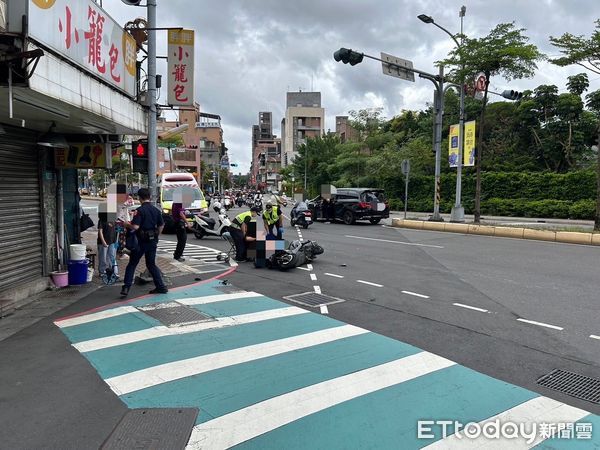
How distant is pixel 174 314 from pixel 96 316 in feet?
3.72

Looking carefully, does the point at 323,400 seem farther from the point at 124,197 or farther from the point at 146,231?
the point at 124,197

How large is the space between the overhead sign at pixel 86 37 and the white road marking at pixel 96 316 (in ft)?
11.8

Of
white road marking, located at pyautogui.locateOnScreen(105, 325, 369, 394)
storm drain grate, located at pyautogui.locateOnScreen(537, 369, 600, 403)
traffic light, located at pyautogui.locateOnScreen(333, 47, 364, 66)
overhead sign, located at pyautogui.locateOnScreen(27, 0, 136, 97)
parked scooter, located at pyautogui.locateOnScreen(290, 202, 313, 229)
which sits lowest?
white road marking, located at pyautogui.locateOnScreen(105, 325, 369, 394)

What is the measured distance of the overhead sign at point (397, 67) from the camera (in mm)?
17423

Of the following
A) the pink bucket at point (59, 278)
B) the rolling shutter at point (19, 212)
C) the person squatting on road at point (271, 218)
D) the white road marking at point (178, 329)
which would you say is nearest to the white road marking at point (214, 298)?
the white road marking at point (178, 329)

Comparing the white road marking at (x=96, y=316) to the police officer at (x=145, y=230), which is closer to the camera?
the white road marking at (x=96, y=316)

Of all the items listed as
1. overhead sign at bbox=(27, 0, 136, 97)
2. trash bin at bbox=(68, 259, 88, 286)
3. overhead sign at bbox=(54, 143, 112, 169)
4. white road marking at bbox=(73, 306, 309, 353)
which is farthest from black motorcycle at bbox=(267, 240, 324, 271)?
overhead sign at bbox=(27, 0, 136, 97)

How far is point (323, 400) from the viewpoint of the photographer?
13.1 feet

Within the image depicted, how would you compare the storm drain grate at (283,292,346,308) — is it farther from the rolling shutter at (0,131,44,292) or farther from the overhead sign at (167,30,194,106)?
the overhead sign at (167,30,194,106)

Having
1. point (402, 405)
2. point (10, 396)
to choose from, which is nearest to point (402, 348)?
point (402, 405)

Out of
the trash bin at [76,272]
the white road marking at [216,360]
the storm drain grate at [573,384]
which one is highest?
the trash bin at [76,272]

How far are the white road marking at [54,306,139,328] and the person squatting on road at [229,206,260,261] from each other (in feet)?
15.4

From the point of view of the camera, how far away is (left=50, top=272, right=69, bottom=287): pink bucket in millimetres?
8344

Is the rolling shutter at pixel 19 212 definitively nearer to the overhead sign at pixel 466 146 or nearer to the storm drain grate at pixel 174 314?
the storm drain grate at pixel 174 314
